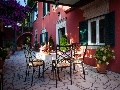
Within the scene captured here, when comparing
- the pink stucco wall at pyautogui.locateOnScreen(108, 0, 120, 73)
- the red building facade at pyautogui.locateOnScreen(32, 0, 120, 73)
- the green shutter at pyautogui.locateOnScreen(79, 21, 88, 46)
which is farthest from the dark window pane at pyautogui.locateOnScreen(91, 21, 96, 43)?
the pink stucco wall at pyautogui.locateOnScreen(108, 0, 120, 73)

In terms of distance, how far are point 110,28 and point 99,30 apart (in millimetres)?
977

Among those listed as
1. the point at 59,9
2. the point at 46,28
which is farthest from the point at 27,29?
the point at 59,9

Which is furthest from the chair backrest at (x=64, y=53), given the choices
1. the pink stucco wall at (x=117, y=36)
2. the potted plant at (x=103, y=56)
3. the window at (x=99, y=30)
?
the pink stucco wall at (x=117, y=36)

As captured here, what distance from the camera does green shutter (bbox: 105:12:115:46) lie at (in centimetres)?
566

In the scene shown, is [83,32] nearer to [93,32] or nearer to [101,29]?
[93,32]

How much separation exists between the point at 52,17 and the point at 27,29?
1035cm

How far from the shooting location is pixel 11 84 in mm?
4297

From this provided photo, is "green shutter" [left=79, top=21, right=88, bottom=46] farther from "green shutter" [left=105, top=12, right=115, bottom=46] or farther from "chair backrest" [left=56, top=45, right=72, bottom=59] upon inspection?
"chair backrest" [left=56, top=45, right=72, bottom=59]

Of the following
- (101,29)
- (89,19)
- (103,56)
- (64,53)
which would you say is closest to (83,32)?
(89,19)

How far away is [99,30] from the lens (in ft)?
22.2

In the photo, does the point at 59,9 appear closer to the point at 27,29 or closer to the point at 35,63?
the point at 35,63

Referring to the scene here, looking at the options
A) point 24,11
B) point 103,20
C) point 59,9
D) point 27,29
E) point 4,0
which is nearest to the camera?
point 103,20

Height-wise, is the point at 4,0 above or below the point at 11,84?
above

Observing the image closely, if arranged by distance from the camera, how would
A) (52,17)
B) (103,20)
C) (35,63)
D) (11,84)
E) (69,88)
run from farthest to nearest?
1. (52,17)
2. (103,20)
3. (35,63)
4. (11,84)
5. (69,88)
